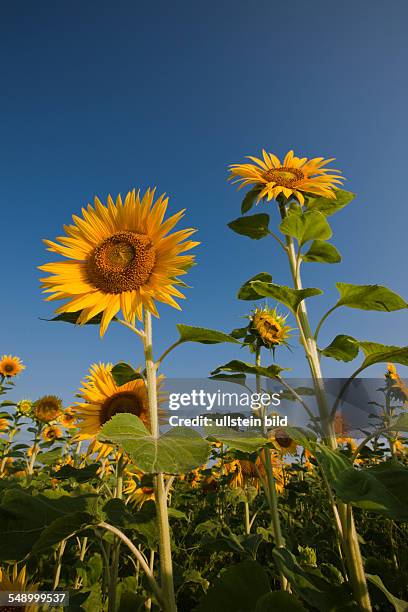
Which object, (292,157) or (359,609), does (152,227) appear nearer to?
(292,157)

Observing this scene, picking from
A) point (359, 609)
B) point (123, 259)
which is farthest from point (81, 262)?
point (359, 609)

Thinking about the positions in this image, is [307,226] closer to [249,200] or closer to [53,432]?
[249,200]

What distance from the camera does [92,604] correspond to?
7.77ft

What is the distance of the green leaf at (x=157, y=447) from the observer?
1053mm

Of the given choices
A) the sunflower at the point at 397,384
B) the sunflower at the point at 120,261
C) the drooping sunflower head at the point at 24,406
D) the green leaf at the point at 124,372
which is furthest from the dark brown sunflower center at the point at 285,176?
the drooping sunflower head at the point at 24,406

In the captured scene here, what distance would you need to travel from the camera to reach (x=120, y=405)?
2.58 m

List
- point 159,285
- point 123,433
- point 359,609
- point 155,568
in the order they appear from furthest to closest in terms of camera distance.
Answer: point 155,568, point 159,285, point 359,609, point 123,433

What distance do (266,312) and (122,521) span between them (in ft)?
6.23

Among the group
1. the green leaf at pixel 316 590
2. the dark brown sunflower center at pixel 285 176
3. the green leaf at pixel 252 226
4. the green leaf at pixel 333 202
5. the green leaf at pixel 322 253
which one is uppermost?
the dark brown sunflower center at pixel 285 176

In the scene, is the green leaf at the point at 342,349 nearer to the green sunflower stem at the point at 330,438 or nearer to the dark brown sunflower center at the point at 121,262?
the green sunflower stem at the point at 330,438

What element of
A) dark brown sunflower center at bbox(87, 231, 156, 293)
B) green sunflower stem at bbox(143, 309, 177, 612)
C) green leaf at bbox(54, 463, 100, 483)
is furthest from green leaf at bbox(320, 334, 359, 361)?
green leaf at bbox(54, 463, 100, 483)

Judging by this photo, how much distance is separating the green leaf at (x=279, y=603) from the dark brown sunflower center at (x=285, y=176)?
2.19 metres

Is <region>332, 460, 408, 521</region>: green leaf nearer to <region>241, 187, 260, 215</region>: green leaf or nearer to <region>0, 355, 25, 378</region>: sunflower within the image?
<region>241, 187, 260, 215</region>: green leaf

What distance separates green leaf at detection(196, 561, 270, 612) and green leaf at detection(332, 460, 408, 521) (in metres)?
0.56
